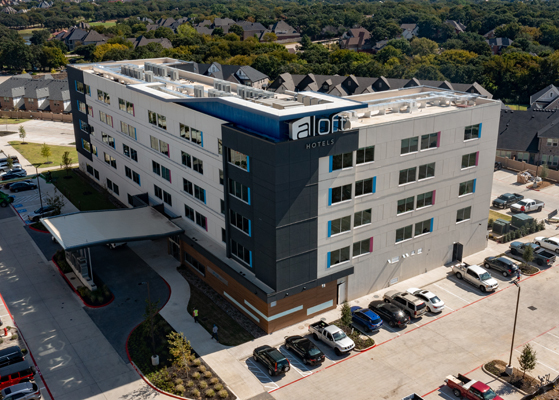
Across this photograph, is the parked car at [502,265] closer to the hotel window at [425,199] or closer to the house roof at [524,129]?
the hotel window at [425,199]

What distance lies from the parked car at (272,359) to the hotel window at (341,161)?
16.5 metres

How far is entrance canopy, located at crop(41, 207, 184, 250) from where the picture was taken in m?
56.0

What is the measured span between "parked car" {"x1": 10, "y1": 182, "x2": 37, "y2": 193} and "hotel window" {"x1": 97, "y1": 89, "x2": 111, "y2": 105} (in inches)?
787

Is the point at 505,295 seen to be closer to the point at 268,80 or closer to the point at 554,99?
the point at 554,99

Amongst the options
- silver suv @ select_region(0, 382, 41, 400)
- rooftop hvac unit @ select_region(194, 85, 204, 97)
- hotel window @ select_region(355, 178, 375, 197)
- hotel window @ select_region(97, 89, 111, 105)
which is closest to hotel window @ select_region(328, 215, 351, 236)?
hotel window @ select_region(355, 178, 375, 197)

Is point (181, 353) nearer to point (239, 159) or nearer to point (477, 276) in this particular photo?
point (239, 159)

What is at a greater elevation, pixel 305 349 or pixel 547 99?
pixel 547 99

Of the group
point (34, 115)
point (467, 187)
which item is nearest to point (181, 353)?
point (467, 187)

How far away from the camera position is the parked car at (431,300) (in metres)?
52.2

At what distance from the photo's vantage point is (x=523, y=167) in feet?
317

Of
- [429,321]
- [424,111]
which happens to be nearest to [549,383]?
[429,321]

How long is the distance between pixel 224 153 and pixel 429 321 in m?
25.1

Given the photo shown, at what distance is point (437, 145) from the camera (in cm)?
5528

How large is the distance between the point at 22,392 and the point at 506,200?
68.6 meters
